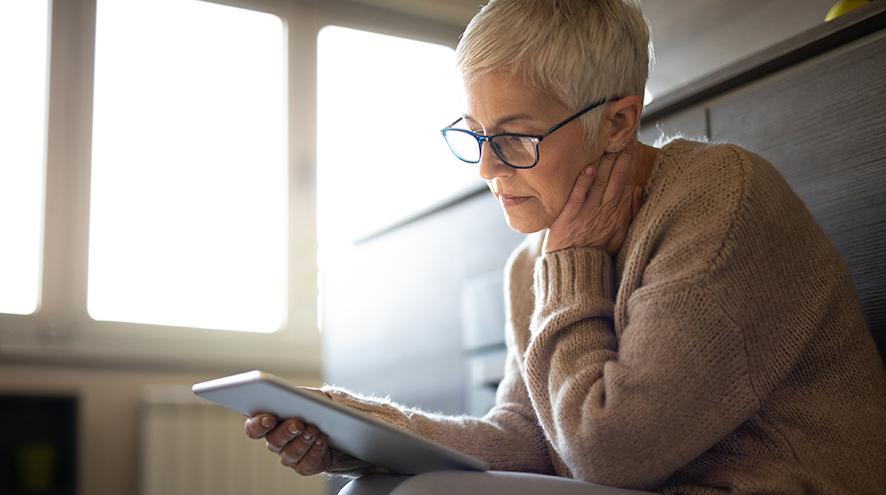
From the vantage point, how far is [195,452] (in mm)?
3250

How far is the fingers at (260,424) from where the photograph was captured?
3.15 feet

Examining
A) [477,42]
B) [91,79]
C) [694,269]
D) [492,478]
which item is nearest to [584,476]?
[492,478]

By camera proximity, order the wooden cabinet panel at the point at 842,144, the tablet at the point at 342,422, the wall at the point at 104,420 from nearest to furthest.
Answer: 1. the tablet at the point at 342,422
2. the wooden cabinet panel at the point at 842,144
3. the wall at the point at 104,420

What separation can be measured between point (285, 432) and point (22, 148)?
8.87ft

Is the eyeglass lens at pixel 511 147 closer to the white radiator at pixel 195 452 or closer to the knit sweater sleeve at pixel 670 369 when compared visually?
the knit sweater sleeve at pixel 670 369

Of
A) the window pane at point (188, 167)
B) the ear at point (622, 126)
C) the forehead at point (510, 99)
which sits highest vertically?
the window pane at point (188, 167)

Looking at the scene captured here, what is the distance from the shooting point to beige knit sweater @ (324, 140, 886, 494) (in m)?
0.90

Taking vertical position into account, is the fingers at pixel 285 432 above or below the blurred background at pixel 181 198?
below

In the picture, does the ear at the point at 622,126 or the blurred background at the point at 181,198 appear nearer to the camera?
the ear at the point at 622,126

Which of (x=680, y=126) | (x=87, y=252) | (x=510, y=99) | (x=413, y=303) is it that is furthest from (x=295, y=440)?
(x=87, y=252)

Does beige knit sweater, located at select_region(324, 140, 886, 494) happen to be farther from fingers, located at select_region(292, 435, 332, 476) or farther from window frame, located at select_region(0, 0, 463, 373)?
window frame, located at select_region(0, 0, 463, 373)

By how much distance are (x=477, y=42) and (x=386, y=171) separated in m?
2.92

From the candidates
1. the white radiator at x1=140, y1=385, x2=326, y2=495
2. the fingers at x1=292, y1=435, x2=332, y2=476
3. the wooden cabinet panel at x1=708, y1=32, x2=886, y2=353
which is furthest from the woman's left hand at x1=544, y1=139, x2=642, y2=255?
the white radiator at x1=140, y1=385, x2=326, y2=495

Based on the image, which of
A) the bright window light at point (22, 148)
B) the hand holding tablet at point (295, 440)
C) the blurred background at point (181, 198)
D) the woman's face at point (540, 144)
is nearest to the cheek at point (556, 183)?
the woman's face at point (540, 144)
